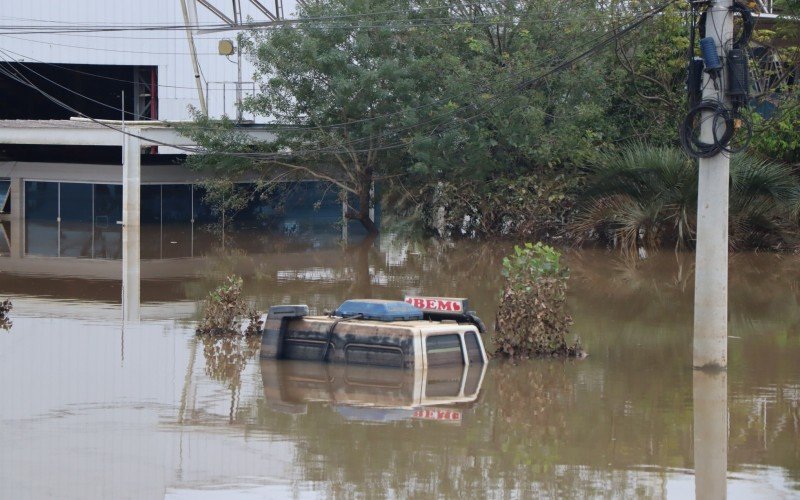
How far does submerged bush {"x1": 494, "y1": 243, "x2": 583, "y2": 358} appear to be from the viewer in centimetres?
1566

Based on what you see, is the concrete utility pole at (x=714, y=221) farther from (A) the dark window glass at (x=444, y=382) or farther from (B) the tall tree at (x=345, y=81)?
(B) the tall tree at (x=345, y=81)

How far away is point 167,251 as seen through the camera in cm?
3241

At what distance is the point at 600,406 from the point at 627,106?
23.0 meters

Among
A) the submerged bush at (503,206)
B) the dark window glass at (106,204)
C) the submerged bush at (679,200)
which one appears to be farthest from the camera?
the dark window glass at (106,204)

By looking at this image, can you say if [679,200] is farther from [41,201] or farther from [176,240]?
[41,201]

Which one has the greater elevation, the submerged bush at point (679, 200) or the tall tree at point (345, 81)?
the tall tree at point (345, 81)

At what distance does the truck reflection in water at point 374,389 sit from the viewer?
41.5ft

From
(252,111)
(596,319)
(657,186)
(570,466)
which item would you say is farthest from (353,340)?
(252,111)

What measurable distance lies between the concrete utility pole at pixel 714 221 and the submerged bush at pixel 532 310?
2.09 metres

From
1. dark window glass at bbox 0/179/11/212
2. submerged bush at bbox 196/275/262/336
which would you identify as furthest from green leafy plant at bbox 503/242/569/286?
dark window glass at bbox 0/179/11/212

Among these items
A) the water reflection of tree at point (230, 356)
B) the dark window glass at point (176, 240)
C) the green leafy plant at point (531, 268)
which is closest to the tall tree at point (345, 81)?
the dark window glass at point (176, 240)

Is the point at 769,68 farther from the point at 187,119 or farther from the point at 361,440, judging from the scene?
the point at 361,440

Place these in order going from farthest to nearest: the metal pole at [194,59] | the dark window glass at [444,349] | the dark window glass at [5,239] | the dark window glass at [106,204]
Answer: the dark window glass at [106,204] < the metal pole at [194,59] < the dark window glass at [5,239] < the dark window glass at [444,349]

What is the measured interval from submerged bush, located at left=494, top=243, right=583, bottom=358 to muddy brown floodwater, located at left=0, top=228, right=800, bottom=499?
0.38 meters
